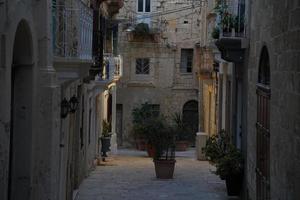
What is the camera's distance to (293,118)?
25.7 ft

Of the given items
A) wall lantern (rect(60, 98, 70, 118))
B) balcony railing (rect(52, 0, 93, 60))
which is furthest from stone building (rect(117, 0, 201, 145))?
balcony railing (rect(52, 0, 93, 60))

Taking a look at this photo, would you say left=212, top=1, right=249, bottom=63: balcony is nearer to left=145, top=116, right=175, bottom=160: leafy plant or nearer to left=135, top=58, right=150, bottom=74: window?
left=145, top=116, right=175, bottom=160: leafy plant

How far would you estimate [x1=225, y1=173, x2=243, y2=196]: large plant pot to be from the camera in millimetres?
14586

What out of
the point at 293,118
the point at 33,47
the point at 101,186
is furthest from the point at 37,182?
the point at 101,186

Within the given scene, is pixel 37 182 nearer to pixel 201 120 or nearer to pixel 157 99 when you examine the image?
pixel 201 120

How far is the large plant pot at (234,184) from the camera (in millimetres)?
14586

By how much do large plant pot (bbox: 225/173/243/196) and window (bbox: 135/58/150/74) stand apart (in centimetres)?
2014

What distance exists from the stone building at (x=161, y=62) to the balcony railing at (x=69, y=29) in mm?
23551

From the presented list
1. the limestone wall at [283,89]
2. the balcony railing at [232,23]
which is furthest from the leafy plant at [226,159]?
the limestone wall at [283,89]

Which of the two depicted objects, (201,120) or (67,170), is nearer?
(67,170)

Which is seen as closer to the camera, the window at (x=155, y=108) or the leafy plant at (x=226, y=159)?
the leafy plant at (x=226, y=159)

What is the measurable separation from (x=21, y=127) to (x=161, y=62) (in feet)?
88.4

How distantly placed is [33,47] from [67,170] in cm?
583

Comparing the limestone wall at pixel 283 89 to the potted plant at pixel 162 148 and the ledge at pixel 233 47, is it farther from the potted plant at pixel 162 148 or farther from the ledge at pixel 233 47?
the potted plant at pixel 162 148
